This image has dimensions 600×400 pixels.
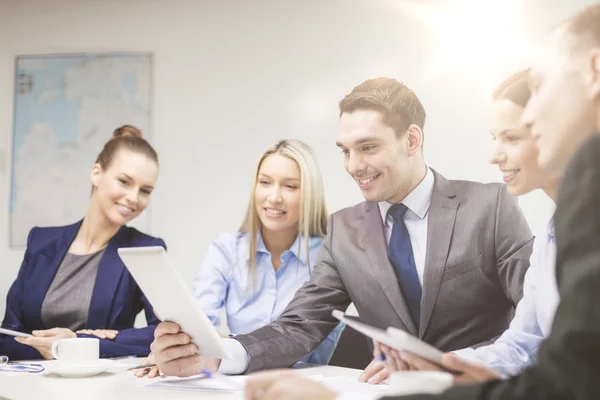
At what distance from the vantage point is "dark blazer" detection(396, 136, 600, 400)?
0.78 m

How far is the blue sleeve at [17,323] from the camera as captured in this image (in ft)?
9.41

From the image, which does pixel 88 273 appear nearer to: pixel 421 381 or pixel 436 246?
pixel 436 246

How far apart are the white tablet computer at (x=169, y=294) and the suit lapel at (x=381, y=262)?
0.86 m

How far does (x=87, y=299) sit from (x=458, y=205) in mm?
1761

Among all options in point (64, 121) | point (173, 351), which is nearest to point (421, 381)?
point (173, 351)

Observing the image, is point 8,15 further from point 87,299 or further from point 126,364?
point 126,364

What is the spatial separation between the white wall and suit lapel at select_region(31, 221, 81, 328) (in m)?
0.48

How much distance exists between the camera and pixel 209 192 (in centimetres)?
337

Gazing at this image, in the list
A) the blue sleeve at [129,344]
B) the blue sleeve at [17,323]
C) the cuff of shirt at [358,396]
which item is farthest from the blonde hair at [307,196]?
the cuff of shirt at [358,396]

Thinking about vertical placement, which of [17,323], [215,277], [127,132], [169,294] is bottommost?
[17,323]

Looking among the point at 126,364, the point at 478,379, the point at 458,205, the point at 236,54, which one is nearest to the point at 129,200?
the point at 236,54

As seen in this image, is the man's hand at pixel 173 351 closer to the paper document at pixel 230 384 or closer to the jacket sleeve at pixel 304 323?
the paper document at pixel 230 384

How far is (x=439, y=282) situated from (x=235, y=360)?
832 millimetres

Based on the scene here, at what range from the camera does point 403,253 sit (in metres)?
2.55
